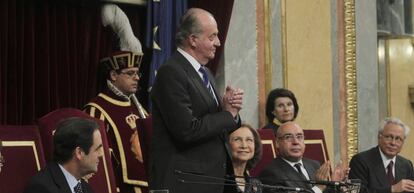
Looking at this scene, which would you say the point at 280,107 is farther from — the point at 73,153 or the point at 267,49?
the point at 73,153

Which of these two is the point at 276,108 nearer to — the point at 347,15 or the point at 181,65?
the point at 347,15

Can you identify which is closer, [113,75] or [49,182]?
[49,182]

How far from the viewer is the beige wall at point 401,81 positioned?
1051cm

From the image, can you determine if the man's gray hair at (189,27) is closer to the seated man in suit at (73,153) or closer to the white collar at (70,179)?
the seated man in suit at (73,153)

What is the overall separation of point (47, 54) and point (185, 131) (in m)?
2.56

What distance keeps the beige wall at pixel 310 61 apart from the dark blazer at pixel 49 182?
13.3 feet

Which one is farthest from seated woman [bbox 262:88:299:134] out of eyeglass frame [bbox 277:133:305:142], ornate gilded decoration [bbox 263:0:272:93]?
eyeglass frame [bbox 277:133:305:142]

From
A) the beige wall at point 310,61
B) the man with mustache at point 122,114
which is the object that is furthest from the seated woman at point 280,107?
the man with mustache at point 122,114

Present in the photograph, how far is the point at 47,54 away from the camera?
686 cm

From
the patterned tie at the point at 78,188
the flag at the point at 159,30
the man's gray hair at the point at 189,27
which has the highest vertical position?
the flag at the point at 159,30

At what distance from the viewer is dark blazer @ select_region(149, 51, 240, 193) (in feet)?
14.9

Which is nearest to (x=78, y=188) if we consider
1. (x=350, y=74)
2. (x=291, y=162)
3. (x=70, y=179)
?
(x=70, y=179)

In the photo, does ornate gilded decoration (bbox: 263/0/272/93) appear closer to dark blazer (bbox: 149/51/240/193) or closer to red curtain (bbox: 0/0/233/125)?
red curtain (bbox: 0/0/233/125)

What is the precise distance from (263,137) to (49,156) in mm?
1950
